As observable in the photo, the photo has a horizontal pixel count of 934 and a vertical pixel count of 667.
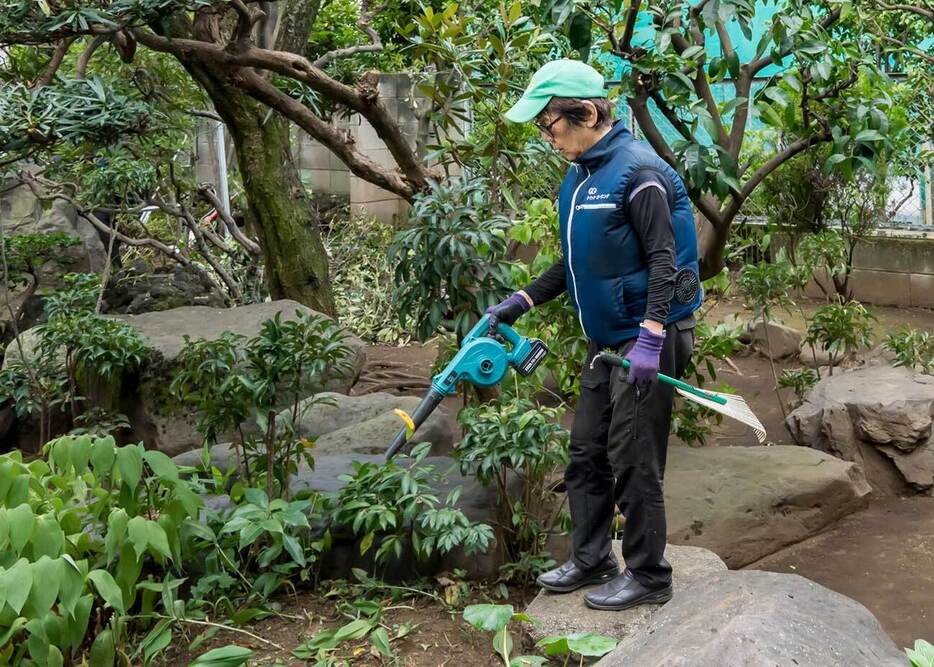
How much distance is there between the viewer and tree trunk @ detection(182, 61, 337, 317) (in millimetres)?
7652

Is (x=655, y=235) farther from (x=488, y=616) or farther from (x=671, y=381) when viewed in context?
(x=488, y=616)

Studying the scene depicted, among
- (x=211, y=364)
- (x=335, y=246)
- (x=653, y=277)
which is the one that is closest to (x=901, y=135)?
(x=653, y=277)

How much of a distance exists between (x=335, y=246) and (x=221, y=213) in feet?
9.63

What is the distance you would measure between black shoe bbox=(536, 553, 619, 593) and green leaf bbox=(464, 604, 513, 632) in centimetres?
39

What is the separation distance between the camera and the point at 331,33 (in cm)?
1162

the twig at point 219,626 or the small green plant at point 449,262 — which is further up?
the small green plant at point 449,262

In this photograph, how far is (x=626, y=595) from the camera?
144 inches

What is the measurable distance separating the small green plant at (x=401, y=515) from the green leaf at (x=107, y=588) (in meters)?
0.92

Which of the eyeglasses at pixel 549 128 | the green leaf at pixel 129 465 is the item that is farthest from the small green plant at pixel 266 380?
the eyeglasses at pixel 549 128

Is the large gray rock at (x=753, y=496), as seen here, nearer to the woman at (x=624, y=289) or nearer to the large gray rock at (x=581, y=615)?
the large gray rock at (x=581, y=615)

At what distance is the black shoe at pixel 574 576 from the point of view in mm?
3854

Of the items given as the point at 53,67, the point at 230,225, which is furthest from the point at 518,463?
the point at 230,225

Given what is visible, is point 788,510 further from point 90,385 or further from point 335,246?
point 335,246

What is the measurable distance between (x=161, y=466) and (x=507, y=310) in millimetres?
1312
